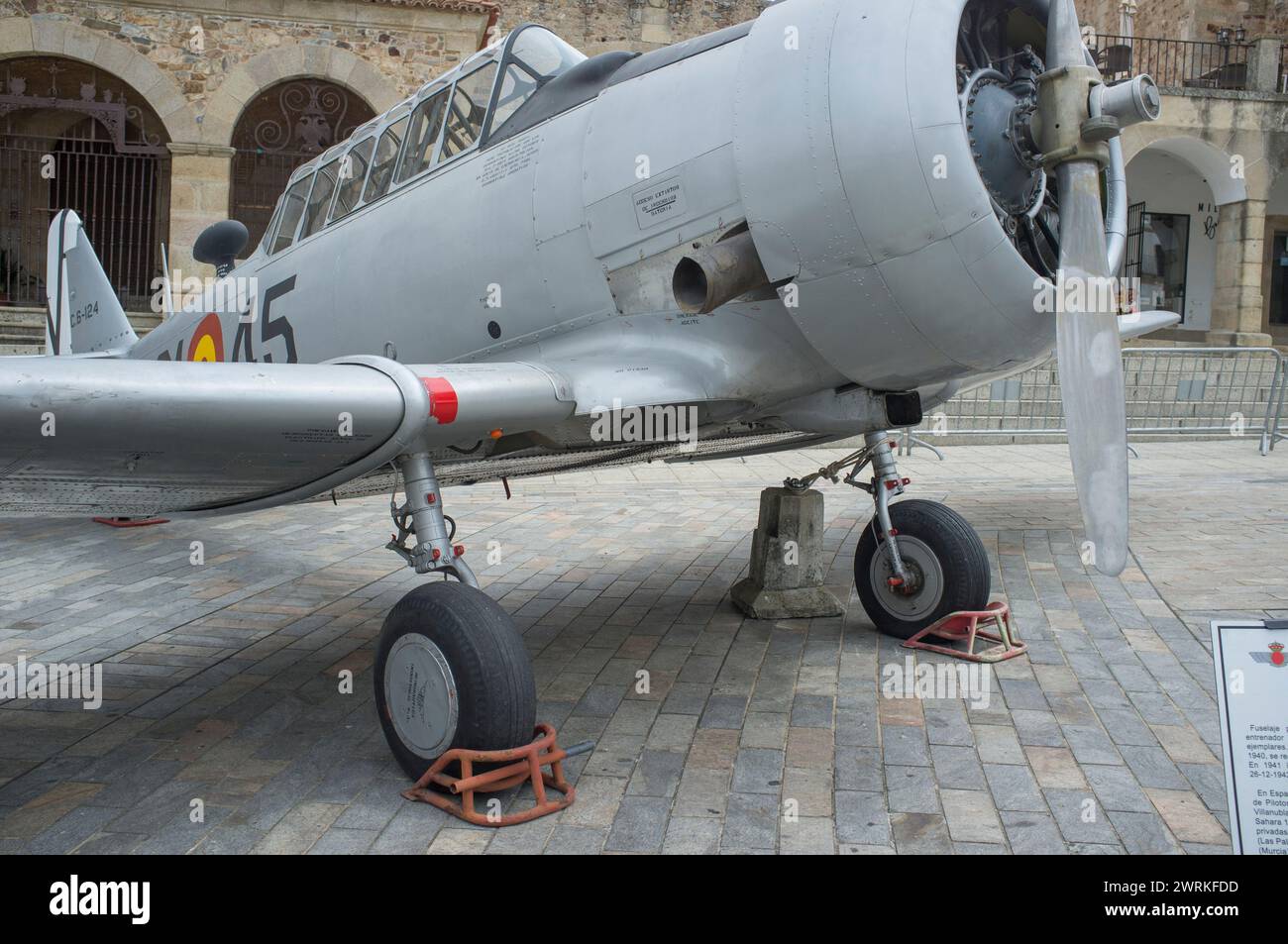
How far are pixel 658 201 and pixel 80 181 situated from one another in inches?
776

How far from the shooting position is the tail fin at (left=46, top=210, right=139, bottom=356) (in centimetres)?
802

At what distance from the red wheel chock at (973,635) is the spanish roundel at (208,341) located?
390 centimetres

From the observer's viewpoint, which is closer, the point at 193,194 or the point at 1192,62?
the point at 193,194

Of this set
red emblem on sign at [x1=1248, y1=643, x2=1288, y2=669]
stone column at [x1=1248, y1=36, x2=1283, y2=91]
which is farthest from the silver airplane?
stone column at [x1=1248, y1=36, x2=1283, y2=91]

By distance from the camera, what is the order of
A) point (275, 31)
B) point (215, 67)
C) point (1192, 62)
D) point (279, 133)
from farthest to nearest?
point (1192, 62) < point (279, 133) < point (275, 31) < point (215, 67)

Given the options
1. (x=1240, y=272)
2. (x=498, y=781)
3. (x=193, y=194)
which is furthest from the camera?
(x=1240, y=272)

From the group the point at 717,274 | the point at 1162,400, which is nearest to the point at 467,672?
the point at 717,274

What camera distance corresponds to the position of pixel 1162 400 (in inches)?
549

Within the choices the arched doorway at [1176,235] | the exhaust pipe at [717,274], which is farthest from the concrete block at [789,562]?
the arched doorway at [1176,235]

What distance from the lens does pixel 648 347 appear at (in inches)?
148

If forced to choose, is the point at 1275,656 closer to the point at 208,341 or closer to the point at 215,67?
the point at 208,341

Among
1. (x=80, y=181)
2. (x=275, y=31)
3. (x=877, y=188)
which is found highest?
(x=275, y=31)
